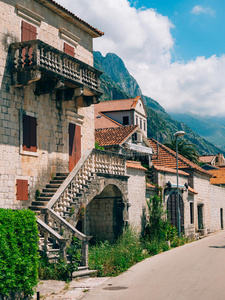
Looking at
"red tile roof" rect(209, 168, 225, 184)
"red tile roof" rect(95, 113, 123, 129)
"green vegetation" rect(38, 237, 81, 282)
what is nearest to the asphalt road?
"green vegetation" rect(38, 237, 81, 282)

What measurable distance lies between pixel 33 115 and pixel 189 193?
1774cm

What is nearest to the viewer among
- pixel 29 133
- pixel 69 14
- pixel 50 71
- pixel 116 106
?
pixel 50 71

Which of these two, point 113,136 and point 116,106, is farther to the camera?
point 116,106

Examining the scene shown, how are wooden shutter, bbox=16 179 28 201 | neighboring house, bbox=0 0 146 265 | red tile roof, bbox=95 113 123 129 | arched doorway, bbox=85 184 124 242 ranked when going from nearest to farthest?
neighboring house, bbox=0 0 146 265
wooden shutter, bbox=16 179 28 201
arched doorway, bbox=85 184 124 242
red tile roof, bbox=95 113 123 129

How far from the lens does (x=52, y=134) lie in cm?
1838

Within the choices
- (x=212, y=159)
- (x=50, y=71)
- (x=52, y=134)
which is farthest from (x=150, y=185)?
(x=212, y=159)

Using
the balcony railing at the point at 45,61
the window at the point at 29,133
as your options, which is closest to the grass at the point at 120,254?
the window at the point at 29,133

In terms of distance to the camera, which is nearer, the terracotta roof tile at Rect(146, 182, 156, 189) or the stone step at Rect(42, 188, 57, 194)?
the stone step at Rect(42, 188, 57, 194)

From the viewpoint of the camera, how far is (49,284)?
12312 millimetres

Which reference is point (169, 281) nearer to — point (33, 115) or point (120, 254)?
point (120, 254)

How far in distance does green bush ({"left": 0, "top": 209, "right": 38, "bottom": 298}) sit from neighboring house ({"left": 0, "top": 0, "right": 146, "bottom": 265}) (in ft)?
8.72

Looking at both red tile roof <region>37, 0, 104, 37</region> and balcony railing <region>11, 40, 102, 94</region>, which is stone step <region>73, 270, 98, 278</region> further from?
red tile roof <region>37, 0, 104, 37</region>

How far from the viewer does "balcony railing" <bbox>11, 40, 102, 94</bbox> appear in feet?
51.0

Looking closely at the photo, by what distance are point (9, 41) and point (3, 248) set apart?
30.3 feet
